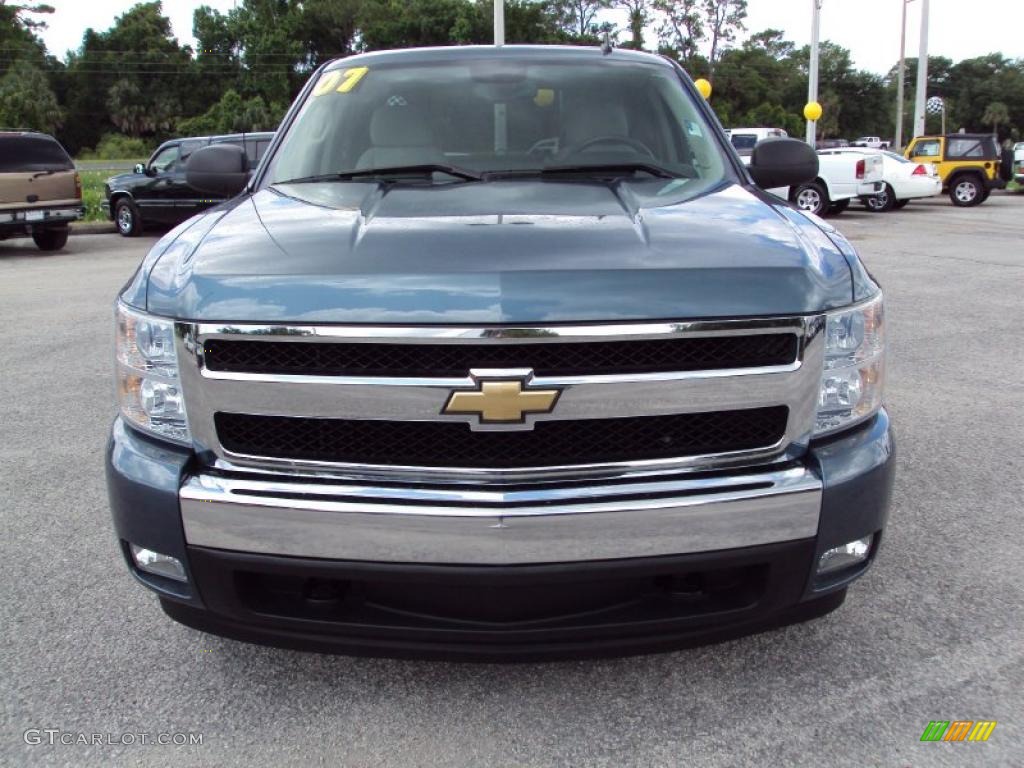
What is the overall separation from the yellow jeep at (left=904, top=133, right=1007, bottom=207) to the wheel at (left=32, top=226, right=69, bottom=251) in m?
19.2

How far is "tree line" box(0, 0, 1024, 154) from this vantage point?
67875 mm

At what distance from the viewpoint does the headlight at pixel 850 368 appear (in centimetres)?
221

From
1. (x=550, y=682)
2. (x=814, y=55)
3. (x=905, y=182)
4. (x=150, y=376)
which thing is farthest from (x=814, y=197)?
(x=150, y=376)

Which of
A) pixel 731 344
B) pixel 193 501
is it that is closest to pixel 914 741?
pixel 731 344

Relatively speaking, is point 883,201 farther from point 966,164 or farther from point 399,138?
point 399,138

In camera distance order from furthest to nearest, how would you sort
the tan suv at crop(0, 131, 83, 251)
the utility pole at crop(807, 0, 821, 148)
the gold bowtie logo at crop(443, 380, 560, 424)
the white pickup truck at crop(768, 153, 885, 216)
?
the utility pole at crop(807, 0, 821, 148) < the white pickup truck at crop(768, 153, 885, 216) < the tan suv at crop(0, 131, 83, 251) < the gold bowtie logo at crop(443, 380, 560, 424)

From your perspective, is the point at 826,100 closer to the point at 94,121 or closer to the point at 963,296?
the point at 94,121

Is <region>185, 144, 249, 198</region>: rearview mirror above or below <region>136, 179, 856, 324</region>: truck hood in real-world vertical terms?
above

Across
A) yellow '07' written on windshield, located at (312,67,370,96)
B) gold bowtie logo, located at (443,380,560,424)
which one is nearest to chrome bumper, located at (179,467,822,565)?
gold bowtie logo, located at (443,380,560,424)

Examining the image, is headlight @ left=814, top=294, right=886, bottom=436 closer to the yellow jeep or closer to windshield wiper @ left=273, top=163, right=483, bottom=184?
windshield wiper @ left=273, top=163, right=483, bottom=184

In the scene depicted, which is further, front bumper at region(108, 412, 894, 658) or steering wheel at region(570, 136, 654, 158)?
steering wheel at region(570, 136, 654, 158)

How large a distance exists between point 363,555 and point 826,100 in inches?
4048

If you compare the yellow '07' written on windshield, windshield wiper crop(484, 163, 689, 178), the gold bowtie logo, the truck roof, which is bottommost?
the gold bowtie logo

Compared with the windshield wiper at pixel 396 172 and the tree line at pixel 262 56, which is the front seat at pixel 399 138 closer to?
the windshield wiper at pixel 396 172
